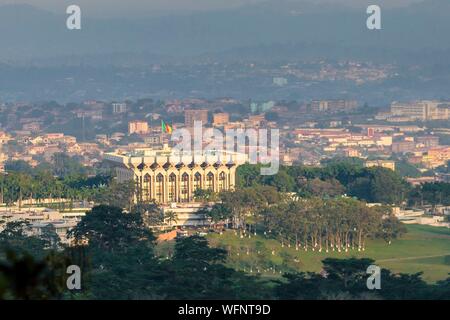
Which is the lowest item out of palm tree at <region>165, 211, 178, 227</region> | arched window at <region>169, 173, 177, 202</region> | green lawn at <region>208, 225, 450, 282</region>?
green lawn at <region>208, 225, 450, 282</region>

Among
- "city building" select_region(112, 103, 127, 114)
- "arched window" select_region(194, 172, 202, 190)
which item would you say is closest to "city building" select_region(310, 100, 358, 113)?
"city building" select_region(112, 103, 127, 114)

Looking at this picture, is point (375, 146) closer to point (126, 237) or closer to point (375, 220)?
point (375, 220)

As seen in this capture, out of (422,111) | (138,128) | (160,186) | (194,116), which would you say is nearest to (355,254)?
(160,186)

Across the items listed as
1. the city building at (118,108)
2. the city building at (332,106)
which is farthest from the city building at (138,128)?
the city building at (332,106)

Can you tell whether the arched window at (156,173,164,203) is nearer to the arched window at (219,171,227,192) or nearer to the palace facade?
the palace facade

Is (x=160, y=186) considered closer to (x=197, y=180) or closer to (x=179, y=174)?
(x=179, y=174)
